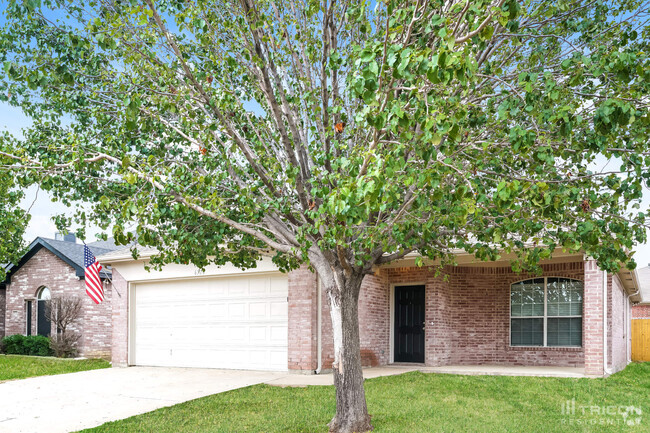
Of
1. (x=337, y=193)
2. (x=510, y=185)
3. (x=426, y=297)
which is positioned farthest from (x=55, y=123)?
(x=426, y=297)

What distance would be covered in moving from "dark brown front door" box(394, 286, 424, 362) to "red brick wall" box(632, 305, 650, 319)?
1838 centimetres

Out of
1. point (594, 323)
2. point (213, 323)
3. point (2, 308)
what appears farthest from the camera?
point (2, 308)

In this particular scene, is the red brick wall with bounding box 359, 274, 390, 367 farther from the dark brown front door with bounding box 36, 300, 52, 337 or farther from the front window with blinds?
the dark brown front door with bounding box 36, 300, 52, 337

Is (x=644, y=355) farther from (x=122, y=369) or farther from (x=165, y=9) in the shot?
(x=165, y=9)

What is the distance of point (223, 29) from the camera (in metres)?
7.68

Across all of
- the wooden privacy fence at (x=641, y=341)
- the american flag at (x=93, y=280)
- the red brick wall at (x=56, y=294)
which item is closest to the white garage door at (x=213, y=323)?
the american flag at (x=93, y=280)

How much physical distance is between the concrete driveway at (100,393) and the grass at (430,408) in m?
0.56

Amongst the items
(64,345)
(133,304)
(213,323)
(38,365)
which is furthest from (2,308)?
(213,323)

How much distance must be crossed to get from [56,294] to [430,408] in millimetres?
15131

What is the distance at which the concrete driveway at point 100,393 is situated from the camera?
8.01m

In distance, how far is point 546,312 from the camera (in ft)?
46.1

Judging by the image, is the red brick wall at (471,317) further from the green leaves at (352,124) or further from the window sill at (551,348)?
the green leaves at (352,124)

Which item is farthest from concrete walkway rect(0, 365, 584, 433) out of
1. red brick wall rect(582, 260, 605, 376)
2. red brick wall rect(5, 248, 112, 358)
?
red brick wall rect(5, 248, 112, 358)

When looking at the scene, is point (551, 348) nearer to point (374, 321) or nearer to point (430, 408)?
point (374, 321)
